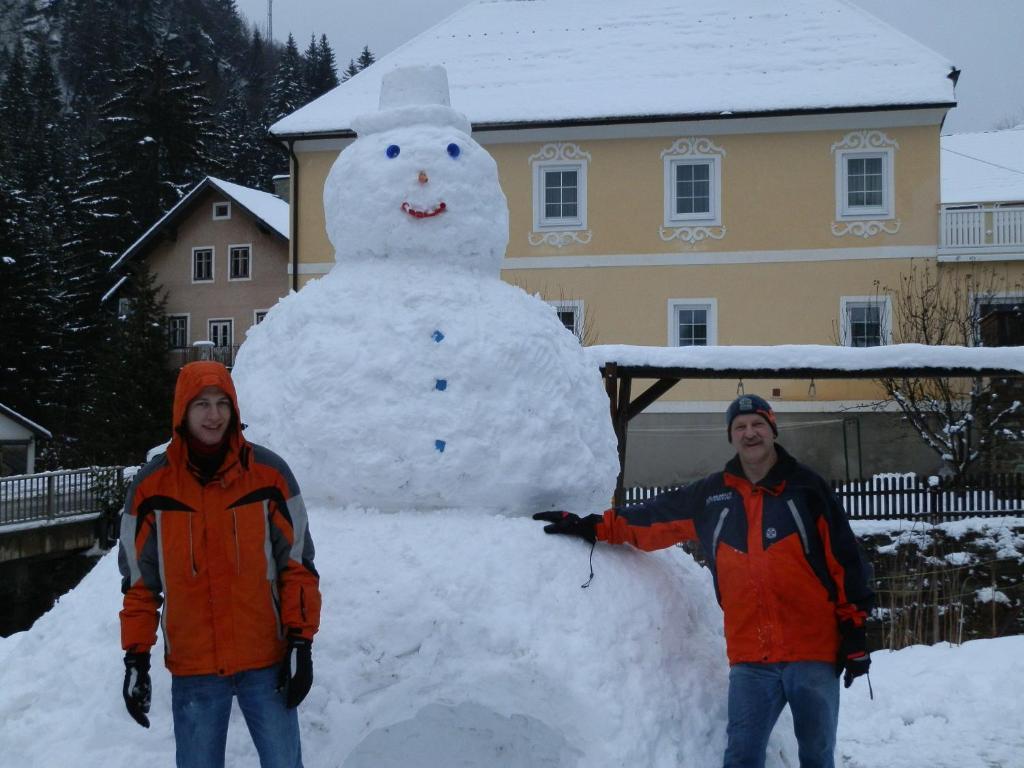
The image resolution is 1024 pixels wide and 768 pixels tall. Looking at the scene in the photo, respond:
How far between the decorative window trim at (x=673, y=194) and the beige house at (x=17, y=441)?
14147 mm

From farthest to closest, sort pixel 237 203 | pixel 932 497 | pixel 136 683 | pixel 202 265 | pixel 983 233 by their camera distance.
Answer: pixel 202 265 → pixel 237 203 → pixel 983 233 → pixel 932 497 → pixel 136 683

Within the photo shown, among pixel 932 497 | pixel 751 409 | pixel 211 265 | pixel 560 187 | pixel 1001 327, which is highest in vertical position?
pixel 560 187

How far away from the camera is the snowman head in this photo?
366 centimetres

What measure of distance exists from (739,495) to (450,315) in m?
1.31

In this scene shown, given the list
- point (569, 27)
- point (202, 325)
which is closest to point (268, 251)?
point (202, 325)

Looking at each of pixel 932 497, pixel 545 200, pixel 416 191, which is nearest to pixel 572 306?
pixel 545 200

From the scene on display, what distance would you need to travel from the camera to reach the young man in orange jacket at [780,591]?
283 cm

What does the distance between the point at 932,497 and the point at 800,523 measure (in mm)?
10312

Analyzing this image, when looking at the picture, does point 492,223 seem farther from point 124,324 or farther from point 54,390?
point 54,390

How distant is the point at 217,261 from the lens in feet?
78.6

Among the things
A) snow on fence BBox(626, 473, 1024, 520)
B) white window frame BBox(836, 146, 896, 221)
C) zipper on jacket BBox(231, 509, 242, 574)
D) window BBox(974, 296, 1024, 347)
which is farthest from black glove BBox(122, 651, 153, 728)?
white window frame BBox(836, 146, 896, 221)

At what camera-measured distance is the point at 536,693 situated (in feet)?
9.63

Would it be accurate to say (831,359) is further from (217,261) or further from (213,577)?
(217,261)

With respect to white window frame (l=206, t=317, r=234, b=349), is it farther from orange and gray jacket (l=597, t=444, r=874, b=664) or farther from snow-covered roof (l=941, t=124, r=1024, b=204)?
orange and gray jacket (l=597, t=444, r=874, b=664)
